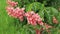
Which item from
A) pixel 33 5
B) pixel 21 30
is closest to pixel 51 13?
pixel 33 5

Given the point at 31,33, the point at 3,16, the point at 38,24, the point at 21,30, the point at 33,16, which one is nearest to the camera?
the point at 33,16

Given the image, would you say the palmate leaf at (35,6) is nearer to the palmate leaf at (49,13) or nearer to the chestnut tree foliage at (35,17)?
the chestnut tree foliage at (35,17)

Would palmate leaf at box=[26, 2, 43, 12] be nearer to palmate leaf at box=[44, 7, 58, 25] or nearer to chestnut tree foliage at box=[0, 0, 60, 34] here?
chestnut tree foliage at box=[0, 0, 60, 34]

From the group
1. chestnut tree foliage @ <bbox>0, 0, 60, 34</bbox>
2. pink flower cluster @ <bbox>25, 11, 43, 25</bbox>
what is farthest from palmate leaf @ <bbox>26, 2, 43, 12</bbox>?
pink flower cluster @ <bbox>25, 11, 43, 25</bbox>

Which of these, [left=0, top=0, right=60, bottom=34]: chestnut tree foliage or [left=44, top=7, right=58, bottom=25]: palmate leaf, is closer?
[left=0, top=0, right=60, bottom=34]: chestnut tree foliage

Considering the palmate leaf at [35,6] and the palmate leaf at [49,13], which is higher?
the palmate leaf at [35,6]

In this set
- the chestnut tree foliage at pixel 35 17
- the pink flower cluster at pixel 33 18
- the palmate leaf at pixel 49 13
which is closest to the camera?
the pink flower cluster at pixel 33 18

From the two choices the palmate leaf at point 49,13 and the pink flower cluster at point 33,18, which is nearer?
the pink flower cluster at point 33,18

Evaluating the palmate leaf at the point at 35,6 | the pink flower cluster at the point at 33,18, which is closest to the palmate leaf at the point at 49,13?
the palmate leaf at the point at 35,6

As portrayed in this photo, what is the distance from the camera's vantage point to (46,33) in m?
4.45

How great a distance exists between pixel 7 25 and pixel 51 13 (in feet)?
4.53

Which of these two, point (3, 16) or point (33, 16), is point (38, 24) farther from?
point (3, 16)

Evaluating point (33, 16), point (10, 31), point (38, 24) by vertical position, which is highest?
point (33, 16)

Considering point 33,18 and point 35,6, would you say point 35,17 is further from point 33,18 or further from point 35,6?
point 35,6
